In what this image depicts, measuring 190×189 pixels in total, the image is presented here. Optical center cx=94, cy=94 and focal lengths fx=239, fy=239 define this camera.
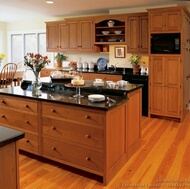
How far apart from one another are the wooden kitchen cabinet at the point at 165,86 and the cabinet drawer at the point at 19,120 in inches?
117

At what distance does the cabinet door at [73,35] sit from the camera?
21.7 feet

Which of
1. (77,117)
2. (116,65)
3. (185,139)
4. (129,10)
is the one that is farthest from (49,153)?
(129,10)

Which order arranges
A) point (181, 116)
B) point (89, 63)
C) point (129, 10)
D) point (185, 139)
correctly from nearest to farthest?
point (185, 139) → point (181, 116) → point (129, 10) → point (89, 63)

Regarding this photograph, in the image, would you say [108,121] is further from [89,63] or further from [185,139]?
[89,63]

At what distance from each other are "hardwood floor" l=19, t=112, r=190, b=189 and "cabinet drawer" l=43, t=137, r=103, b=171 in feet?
0.50

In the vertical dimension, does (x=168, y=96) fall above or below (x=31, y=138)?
above

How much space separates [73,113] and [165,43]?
120 inches

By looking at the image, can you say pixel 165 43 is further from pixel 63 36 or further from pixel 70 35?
pixel 63 36

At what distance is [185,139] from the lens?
3965 mm

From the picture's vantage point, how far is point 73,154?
282 cm

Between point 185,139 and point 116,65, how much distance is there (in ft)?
9.81

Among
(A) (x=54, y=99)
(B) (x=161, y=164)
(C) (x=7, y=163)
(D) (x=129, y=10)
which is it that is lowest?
(B) (x=161, y=164)

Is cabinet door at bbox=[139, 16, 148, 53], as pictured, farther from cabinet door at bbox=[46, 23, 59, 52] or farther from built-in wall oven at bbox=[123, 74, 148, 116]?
cabinet door at bbox=[46, 23, 59, 52]

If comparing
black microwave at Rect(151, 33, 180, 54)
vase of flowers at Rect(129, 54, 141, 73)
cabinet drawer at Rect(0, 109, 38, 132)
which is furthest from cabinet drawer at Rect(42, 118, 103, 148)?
vase of flowers at Rect(129, 54, 141, 73)
